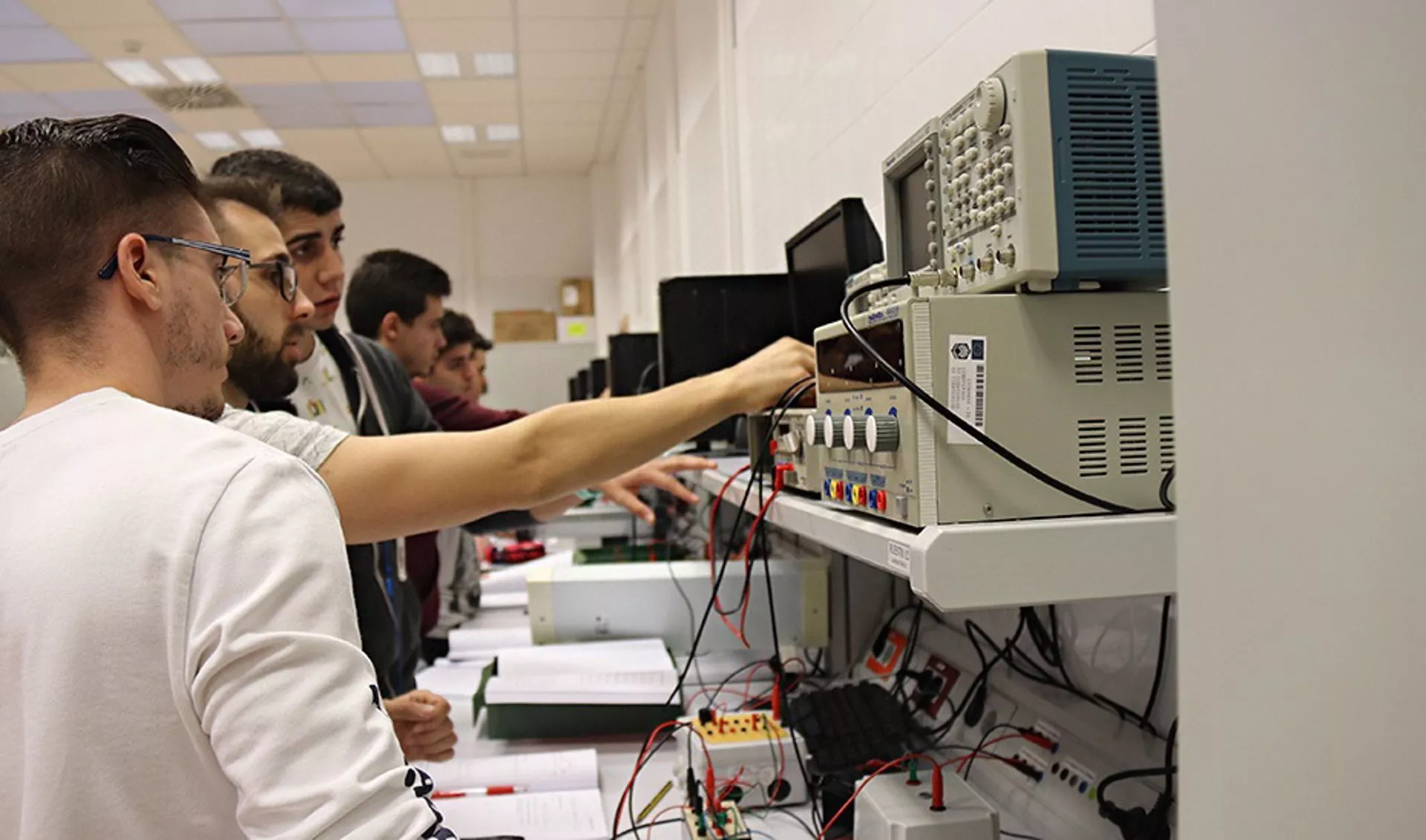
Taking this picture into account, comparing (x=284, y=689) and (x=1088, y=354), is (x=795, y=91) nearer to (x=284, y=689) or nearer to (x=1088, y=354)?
(x=1088, y=354)

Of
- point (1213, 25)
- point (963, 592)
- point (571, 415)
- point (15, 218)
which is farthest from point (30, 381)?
point (1213, 25)

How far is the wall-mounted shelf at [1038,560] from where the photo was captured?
77cm

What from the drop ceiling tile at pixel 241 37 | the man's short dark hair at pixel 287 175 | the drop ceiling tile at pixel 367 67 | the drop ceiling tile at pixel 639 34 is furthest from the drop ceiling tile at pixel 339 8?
the man's short dark hair at pixel 287 175

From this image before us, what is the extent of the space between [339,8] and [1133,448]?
15.8 ft

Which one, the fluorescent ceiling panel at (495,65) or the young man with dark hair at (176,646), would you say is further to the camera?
the fluorescent ceiling panel at (495,65)

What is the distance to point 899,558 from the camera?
0.81m

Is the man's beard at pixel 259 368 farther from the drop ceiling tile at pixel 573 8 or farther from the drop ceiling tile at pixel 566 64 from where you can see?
the drop ceiling tile at pixel 566 64

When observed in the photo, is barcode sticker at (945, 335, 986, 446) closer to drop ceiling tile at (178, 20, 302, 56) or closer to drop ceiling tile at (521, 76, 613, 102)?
drop ceiling tile at (178, 20, 302, 56)

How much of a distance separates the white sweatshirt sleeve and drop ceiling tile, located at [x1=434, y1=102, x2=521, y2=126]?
20.1 feet

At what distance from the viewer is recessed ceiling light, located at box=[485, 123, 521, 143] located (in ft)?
22.7

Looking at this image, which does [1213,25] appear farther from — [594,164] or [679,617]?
[594,164]

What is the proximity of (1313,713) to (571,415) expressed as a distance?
3.39 ft

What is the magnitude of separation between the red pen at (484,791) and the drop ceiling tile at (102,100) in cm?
561

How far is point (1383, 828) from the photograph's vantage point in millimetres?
536
